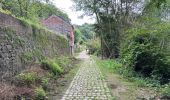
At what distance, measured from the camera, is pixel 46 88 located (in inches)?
311

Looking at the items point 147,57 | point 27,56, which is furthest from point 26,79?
point 147,57

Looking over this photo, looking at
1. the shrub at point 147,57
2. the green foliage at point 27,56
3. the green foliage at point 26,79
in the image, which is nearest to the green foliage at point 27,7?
the green foliage at point 27,56

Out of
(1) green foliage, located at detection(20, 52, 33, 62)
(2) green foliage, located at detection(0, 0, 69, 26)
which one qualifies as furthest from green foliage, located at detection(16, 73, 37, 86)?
(2) green foliage, located at detection(0, 0, 69, 26)

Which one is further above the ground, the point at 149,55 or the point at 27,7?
the point at 27,7

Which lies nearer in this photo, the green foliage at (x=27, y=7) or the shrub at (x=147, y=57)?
the shrub at (x=147, y=57)

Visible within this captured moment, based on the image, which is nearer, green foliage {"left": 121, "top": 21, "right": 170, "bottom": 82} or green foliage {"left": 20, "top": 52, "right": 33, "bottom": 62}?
green foliage {"left": 20, "top": 52, "right": 33, "bottom": 62}

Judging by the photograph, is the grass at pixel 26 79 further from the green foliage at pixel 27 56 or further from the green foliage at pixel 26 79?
the green foliage at pixel 27 56

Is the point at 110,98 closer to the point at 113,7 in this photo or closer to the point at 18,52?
the point at 18,52

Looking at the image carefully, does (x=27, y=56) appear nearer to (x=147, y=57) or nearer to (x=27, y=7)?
(x=147, y=57)

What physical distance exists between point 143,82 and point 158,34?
299 centimetres

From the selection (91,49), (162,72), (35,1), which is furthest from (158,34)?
(91,49)

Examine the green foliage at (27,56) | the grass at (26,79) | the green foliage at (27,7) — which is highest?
the green foliage at (27,7)

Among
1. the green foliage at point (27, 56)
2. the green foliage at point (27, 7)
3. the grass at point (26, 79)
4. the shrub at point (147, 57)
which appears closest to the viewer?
the grass at point (26, 79)

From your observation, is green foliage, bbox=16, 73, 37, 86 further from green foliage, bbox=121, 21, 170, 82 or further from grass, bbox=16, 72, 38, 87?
green foliage, bbox=121, 21, 170, 82
